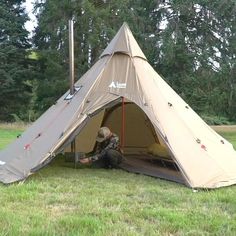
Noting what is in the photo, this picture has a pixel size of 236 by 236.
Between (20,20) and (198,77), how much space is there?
8861 mm

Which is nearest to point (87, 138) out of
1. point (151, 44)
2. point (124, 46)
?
point (124, 46)

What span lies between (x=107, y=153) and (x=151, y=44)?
574 inches

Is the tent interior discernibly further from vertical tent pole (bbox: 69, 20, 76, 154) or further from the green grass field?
the green grass field

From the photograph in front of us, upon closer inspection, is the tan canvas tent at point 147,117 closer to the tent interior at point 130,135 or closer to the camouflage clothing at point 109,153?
the tent interior at point 130,135

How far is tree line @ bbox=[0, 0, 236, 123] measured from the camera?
67.8 feet

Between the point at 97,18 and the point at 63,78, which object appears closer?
the point at 97,18

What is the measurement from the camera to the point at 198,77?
21031 mm

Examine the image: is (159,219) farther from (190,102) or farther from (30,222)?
(190,102)

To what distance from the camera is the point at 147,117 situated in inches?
279

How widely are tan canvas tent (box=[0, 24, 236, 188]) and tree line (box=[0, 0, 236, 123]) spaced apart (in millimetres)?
13172

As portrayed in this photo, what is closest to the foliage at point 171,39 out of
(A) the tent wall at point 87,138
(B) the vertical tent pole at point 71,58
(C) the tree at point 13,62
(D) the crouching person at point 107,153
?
(C) the tree at point 13,62

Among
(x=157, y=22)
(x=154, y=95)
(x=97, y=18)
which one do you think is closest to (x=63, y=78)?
(x=97, y=18)

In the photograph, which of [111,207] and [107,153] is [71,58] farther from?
[111,207]

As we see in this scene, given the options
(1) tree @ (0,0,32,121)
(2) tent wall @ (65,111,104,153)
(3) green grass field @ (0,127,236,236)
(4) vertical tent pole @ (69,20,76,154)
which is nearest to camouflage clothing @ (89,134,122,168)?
(4) vertical tent pole @ (69,20,76,154)
